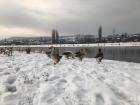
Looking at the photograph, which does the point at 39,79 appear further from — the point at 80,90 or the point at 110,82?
the point at 110,82

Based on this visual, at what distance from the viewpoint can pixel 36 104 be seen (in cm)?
591

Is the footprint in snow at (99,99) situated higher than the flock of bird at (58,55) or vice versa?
the flock of bird at (58,55)

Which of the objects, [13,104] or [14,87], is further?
[14,87]

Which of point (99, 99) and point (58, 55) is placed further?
point (58, 55)

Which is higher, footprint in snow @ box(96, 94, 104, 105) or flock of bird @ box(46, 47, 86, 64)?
flock of bird @ box(46, 47, 86, 64)

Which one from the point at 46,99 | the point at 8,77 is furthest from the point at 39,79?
the point at 46,99

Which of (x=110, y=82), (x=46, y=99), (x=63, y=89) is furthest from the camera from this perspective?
(x=110, y=82)

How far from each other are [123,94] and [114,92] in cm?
31

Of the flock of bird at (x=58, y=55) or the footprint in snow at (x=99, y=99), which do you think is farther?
the flock of bird at (x=58, y=55)

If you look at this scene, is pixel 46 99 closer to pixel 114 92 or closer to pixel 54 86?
pixel 54 86

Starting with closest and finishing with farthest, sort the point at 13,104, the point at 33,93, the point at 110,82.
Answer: the point at 13,104
the point at 33,93
the point at 110,82

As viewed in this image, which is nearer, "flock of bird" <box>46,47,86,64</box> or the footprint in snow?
the footprint in snow

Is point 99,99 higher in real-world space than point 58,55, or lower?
lower

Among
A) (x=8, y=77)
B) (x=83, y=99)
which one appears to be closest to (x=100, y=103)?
(x=83, y=99)
